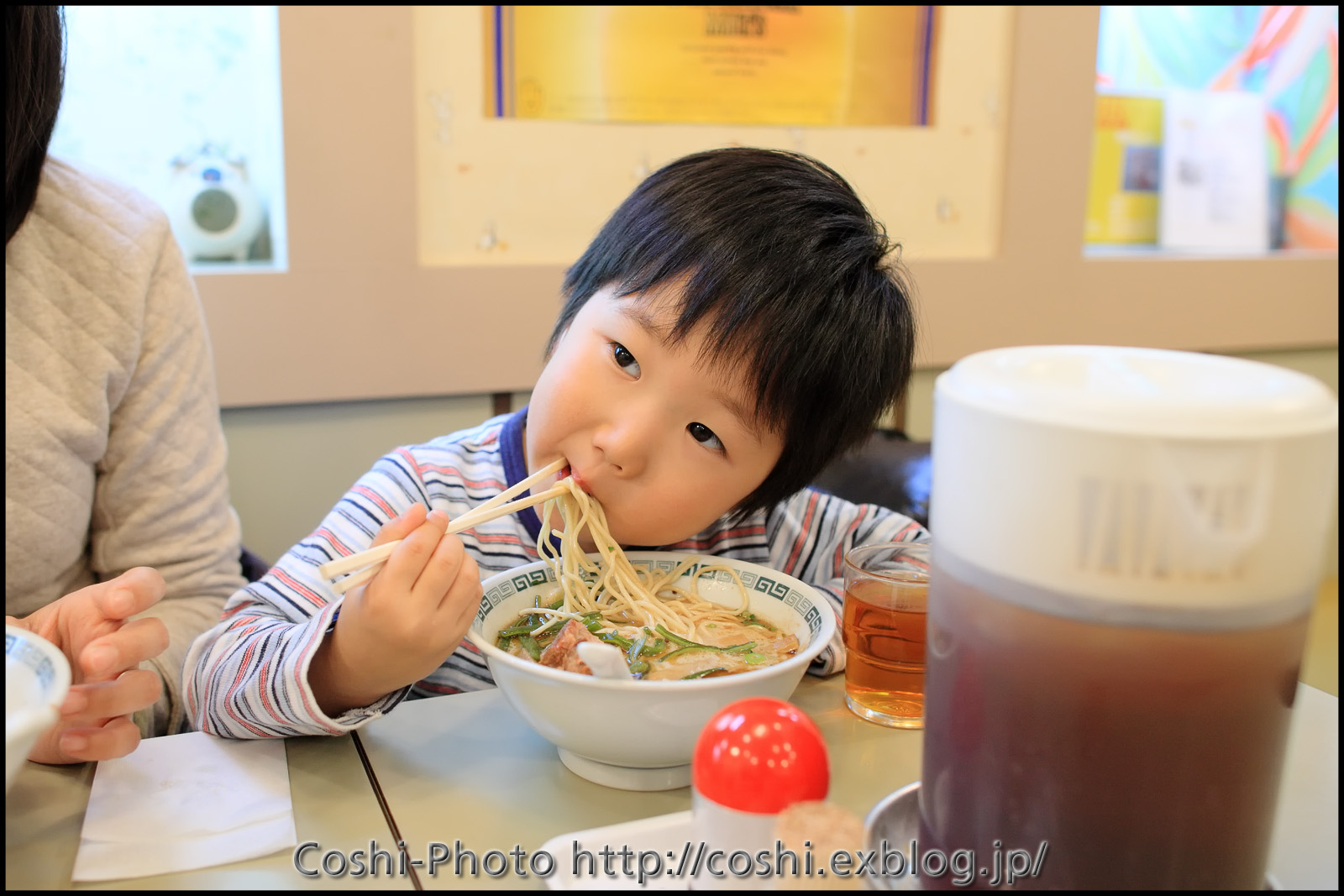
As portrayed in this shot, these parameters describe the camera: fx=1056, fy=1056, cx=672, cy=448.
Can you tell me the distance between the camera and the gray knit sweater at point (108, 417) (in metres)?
1.16

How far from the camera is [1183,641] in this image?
1.68 feet

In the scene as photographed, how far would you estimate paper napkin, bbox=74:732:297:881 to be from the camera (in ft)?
2.24

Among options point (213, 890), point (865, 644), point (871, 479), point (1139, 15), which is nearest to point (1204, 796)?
point (865, 644)

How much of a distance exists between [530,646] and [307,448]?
1.34 metres

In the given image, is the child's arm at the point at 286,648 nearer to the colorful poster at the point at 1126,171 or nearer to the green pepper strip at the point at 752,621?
the green pepper strip at the point at 752,621

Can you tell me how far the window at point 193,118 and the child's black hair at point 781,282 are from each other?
110 centimetres

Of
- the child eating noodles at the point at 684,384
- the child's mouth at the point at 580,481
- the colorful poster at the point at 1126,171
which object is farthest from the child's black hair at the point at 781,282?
the colorful poster at the point at 1126,171

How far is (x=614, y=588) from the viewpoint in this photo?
1.03 metres

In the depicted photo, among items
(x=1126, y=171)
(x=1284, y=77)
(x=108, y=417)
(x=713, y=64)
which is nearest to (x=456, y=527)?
(x=108, y=417)

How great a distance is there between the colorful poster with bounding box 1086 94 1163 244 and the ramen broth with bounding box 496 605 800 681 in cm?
222

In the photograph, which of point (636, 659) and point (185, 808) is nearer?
point (185, 808)

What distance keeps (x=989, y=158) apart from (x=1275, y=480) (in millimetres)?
2188

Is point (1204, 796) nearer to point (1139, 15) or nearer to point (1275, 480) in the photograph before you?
point (1275, 480)

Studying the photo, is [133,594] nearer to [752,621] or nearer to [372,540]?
[372,540]
